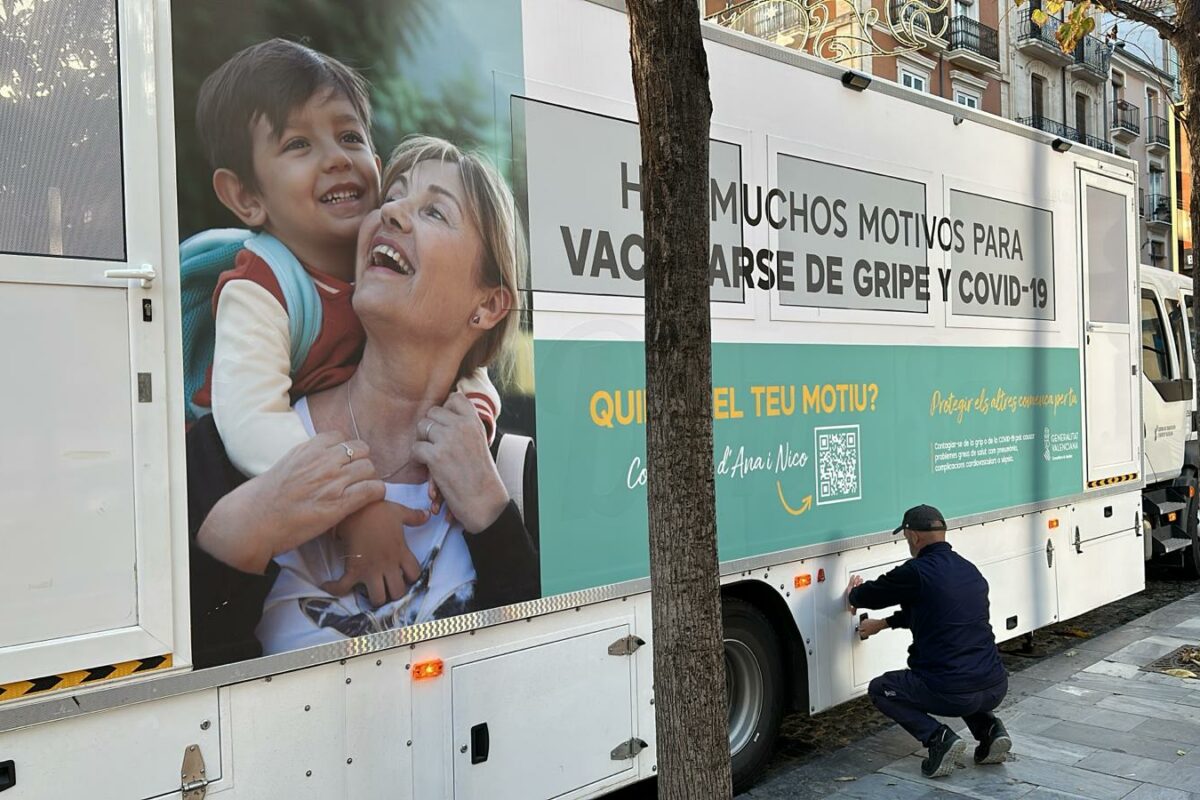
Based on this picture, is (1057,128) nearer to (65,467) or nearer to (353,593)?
(353,593)

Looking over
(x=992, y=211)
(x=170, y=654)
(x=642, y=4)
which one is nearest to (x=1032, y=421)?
(x=992, y=211)

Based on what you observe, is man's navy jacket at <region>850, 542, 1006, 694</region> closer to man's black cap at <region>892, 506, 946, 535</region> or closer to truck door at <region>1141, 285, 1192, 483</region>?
man's black cap at <region>892, 506, 946, 535</region>

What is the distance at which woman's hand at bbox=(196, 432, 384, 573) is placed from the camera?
9.50 ft

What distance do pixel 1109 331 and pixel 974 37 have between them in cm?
2650

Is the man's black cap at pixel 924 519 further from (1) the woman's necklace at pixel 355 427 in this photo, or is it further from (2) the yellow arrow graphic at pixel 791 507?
(1) the woman's necklace at pixel 355 427

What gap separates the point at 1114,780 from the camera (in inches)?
186

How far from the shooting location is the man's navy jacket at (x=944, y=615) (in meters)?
4.81

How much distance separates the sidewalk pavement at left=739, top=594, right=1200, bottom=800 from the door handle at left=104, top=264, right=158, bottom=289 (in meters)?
3.60

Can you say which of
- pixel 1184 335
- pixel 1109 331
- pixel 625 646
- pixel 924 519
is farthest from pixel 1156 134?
pixel 625 646

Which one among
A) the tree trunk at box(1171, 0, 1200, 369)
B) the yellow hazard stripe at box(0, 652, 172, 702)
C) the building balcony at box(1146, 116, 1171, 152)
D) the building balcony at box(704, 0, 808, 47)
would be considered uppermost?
the building balcony at box(1146, 116, 1171, 152)

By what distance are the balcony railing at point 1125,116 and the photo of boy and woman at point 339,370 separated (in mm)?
41958

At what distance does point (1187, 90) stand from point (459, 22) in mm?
5738

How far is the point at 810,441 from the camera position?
4.88 m

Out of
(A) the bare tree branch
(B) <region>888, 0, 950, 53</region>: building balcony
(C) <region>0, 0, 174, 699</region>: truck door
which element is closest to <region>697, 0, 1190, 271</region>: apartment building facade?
(B) <region>888, 0, 950, 53</region>: building balcony
